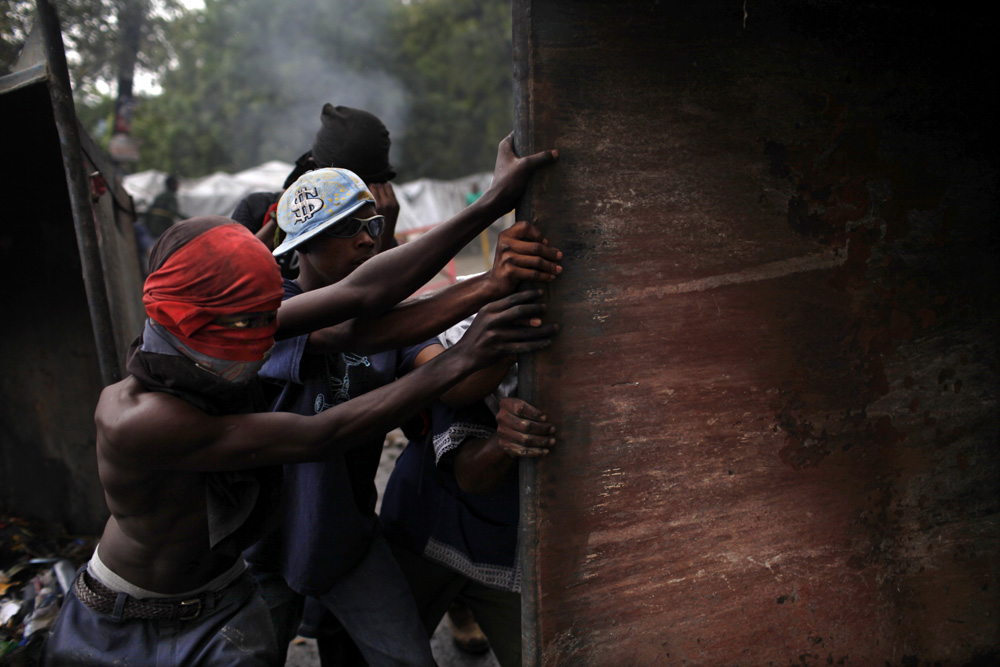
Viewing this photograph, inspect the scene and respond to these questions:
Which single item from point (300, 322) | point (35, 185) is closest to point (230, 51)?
point (35, 185)

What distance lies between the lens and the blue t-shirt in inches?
82.0

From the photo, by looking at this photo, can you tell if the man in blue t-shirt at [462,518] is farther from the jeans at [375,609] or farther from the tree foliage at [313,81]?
the tree foliage at [313,81]

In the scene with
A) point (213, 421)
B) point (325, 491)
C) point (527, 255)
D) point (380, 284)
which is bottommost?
point (325, 491)

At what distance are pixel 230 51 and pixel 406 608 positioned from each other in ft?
74.8

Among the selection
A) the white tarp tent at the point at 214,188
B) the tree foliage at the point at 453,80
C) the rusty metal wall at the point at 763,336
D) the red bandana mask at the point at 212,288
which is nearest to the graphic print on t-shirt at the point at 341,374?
the red bandana mask at the point at 212,288

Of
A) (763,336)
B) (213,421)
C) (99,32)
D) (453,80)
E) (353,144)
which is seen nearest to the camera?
(213,421)

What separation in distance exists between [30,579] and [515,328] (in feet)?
8.67

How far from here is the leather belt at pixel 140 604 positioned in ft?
6.00

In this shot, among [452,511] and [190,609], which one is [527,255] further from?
[190,609]

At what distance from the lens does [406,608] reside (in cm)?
221

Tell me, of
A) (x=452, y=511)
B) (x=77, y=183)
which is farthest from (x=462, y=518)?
(x=77, y=183)

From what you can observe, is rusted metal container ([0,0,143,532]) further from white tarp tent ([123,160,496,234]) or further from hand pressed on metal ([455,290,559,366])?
white tarp tent ([123,160,496,234])

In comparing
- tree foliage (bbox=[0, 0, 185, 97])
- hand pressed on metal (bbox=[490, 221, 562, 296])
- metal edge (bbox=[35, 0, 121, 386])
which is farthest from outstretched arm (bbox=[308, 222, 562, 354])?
tree foliage (bbox=[0, 0, 185, 97])

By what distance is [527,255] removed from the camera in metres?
1.53
